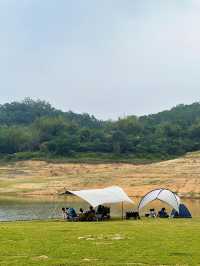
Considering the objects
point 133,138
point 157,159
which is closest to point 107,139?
point 133,138

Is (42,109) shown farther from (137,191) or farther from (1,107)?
(137,191)

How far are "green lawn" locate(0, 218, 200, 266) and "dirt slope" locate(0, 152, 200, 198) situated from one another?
4581cm

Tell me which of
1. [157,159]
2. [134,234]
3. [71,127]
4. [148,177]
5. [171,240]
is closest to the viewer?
[171,240]

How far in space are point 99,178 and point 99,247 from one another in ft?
209

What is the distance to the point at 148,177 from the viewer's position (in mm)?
79375

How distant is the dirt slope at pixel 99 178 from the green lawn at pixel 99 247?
45808mm

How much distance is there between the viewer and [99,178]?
81688mm

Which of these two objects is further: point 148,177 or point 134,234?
Result: point 148,177

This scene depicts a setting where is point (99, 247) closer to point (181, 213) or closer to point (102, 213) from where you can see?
point (102, 213)

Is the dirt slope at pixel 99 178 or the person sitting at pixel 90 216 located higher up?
the dirt slope at pixel 99 178

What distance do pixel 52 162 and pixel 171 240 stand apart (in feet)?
277

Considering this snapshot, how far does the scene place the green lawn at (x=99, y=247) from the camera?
1566cm

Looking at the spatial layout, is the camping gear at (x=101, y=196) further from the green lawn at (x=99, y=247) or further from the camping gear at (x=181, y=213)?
the green lawn at (x=99, y=247)

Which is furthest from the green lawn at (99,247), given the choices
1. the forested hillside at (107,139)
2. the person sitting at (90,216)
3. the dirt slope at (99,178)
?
the forested hillside at (107,139)
